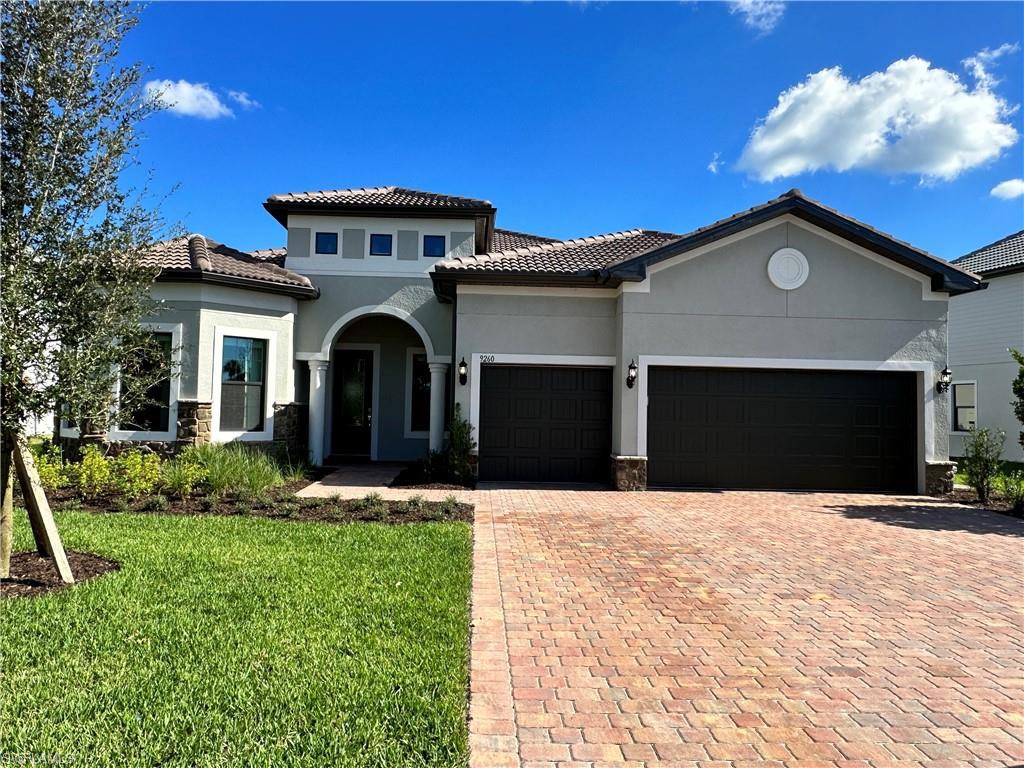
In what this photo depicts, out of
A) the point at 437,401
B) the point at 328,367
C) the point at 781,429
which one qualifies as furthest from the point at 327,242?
the point at 781,429

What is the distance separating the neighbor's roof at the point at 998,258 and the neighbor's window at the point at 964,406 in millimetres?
3699

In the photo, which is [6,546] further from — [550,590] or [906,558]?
[906,558]

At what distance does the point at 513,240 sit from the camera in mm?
19172

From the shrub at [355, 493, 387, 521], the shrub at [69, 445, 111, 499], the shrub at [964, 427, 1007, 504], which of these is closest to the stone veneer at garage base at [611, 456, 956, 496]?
the shrub at [964, 427, 1007, 504]

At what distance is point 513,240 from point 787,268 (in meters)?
9.41

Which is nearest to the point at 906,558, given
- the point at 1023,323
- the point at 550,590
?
the point at 550,590

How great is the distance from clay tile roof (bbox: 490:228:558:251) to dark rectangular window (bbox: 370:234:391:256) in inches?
154

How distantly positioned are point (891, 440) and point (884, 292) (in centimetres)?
307

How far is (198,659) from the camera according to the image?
385 cm

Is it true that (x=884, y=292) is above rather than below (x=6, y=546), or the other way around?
above

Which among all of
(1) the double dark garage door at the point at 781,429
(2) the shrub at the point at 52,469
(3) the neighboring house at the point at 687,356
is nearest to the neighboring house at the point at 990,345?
(1) the double dark garage door at the point at 781,429

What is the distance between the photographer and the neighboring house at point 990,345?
1800 cm

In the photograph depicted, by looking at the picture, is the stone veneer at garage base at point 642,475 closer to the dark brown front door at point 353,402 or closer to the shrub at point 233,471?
the shrub at point 233,471

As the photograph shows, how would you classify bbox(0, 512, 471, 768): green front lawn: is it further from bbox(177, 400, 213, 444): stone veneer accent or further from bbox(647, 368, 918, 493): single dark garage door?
bbox(647, 368, 918, 493): single dark garage door
